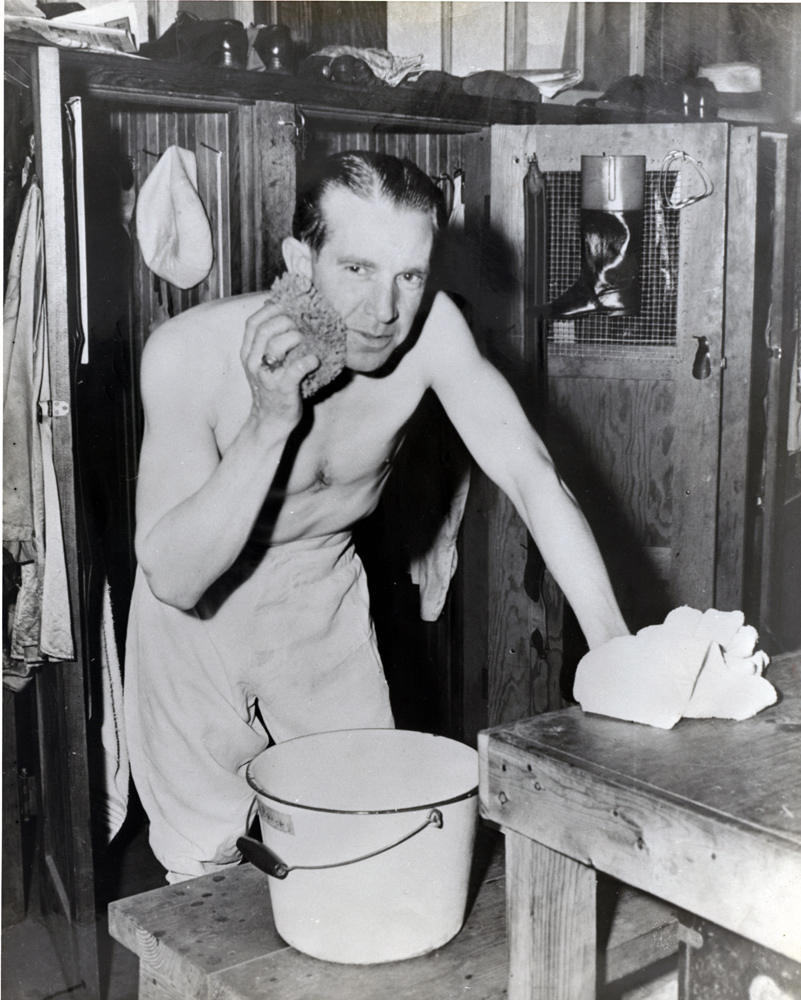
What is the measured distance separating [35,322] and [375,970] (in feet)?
3.53

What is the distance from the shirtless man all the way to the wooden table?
0.43 metres

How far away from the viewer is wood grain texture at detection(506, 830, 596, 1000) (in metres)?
0.93

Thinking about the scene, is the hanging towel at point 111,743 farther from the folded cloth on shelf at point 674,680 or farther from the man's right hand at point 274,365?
the folded cloth on shelf at point 674,680

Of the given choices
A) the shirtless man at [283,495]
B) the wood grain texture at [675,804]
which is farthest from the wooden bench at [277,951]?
the shirtless man at [283,495]

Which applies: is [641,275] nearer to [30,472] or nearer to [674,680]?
[30,472]

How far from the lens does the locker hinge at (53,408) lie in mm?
1681

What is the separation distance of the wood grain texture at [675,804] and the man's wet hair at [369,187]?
2.73 ft

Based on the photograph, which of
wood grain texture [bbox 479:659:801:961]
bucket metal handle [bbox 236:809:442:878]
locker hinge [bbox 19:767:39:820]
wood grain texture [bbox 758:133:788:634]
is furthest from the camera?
wood grain texture [bbox 758:133:788:634]

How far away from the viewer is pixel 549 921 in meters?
0.94

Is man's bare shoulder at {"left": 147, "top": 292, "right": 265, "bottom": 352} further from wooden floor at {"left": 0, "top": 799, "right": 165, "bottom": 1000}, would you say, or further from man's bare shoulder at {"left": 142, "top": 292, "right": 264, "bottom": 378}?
wooden floor at {"left": 0, "top": 799, "right": 165, "bottom": 1000}

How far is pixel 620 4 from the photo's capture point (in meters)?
2.45

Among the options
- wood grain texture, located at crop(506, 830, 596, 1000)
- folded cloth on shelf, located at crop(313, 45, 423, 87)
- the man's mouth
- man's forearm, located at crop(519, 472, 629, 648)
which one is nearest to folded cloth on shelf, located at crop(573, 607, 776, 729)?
wood grain texture, located at crop(506, 830, 596, 1000)

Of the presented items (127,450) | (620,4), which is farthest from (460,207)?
(127,450)

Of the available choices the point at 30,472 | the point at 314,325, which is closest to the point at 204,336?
the point at 314,325
